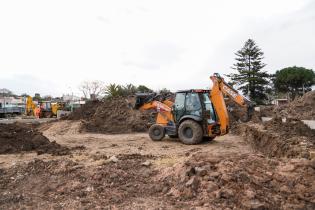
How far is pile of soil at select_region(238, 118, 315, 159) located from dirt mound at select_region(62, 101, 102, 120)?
11.4 meters

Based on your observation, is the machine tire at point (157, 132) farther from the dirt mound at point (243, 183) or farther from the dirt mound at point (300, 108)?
the dirt mound at point (300, 108)

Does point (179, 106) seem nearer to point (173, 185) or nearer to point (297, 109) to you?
point (173, 185)

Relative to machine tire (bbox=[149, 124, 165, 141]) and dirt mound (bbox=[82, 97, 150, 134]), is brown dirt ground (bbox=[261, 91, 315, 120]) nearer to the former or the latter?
dirt mound (bbox=[82, 97, 150, 134])

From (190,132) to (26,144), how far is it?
5641 mm

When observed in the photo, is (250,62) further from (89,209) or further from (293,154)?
(89,209)

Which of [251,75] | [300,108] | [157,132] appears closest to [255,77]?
[251,75]

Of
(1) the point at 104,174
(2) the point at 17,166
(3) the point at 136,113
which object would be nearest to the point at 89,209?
(1) the point at 104,174

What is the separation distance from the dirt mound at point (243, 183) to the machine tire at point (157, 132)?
7086 millimetres

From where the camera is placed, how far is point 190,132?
12.2 m

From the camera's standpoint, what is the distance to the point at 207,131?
11883 mm

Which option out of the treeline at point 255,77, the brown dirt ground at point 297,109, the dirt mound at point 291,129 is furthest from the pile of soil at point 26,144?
the treeline at point 255,77

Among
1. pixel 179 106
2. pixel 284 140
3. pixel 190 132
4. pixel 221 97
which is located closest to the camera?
pixel 284 140

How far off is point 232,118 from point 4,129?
12142mm

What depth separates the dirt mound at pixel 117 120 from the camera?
18448 mm
